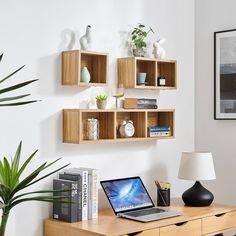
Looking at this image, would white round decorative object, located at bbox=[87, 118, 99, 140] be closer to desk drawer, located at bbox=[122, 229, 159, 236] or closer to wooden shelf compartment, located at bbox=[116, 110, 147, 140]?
wooden shelf compartment, located at bbox=[116, 110, 147, 140]

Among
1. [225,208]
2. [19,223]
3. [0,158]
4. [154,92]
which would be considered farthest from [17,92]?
[225,208]

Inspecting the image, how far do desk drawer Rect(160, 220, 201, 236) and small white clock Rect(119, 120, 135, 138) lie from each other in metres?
0.75

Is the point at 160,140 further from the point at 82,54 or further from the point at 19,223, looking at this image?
the point at 19,223

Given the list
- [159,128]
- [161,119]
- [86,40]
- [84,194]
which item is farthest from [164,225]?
[86,40]

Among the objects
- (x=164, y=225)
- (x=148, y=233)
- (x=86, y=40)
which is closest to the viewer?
(x=148, y=233)

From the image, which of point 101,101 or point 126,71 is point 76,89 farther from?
point 126,71

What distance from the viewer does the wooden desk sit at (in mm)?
3059

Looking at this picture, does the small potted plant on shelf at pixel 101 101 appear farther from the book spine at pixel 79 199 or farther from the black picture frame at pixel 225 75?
the black picture frame at pixel 225 75

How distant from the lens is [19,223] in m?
3.23

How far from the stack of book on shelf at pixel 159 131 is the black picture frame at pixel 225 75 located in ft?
1.71

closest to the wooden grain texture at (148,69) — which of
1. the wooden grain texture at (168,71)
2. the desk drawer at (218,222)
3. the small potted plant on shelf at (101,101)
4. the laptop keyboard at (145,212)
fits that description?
the wooden grain texture at (168,71)

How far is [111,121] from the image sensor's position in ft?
11.8

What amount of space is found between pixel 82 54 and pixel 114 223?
3.74 feet

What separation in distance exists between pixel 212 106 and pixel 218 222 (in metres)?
1.07
